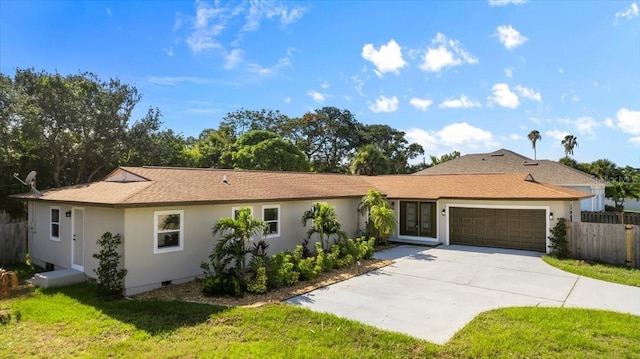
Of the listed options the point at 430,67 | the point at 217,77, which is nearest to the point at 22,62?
the point at 217,77

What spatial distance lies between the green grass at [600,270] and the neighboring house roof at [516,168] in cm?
1648

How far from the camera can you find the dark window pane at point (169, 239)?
9950mm

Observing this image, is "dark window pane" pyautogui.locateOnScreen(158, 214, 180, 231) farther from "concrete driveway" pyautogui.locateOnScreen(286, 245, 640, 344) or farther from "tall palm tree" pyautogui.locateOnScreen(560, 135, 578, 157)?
"tall palm tree" pyautogui.locateOnScreen(560, 135, 578, 157)

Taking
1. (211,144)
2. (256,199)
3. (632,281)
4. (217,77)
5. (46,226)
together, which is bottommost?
(632,281)

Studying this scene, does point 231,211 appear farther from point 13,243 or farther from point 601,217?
point 601,217

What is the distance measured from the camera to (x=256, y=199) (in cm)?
1215

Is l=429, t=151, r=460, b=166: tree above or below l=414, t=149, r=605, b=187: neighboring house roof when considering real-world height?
above

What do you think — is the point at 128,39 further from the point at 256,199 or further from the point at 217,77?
the point at 256,199

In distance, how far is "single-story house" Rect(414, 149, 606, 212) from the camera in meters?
27.0

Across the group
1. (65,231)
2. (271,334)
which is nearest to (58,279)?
(65,231)

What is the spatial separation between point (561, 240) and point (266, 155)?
2516 centimetres

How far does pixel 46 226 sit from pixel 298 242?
340 inches

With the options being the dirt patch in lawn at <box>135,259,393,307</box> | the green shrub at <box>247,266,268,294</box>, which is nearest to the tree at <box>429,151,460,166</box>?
the dirt patch in lawn at <box>135,259,393,307</box>

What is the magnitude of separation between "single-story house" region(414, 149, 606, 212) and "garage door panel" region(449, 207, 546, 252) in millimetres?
11589
